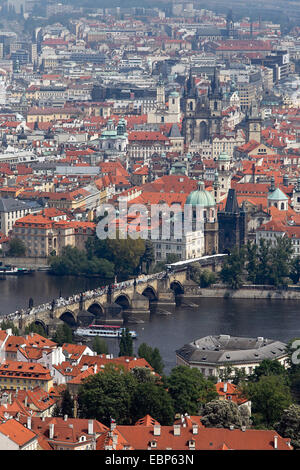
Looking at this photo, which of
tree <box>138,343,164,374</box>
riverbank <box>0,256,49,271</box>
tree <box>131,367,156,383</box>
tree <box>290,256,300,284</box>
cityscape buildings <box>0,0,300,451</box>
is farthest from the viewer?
riverbank <box>0,256,49,271</box>

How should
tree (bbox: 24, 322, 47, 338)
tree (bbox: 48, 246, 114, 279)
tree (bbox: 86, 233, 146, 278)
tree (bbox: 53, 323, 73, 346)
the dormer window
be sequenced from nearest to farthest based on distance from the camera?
the dormer window
tree (bbox: 53, 323, 73, 346)
tree (bbox: 24, 322, 47, 338)
tree (bbox: 48, 246, 114, 279)
tree (bbox: 86, 233, 146, 278)

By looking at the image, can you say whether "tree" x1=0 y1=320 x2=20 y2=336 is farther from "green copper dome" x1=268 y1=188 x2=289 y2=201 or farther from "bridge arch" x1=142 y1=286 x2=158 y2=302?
"green copper dome" x1=268 y1=188 x2=289 y2=201

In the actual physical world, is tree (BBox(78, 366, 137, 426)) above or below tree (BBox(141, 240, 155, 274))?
above

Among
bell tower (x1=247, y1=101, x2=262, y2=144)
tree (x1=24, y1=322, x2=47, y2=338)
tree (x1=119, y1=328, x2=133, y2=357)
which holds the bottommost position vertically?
bell tower (x1=247, y1=101, x2=262, y2=144)

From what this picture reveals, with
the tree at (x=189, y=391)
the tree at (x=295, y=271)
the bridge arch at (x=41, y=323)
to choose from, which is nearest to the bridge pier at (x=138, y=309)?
the bridge arch at (x=41, y=323)

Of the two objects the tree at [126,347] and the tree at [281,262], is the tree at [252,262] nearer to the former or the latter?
the tree at [281,262]

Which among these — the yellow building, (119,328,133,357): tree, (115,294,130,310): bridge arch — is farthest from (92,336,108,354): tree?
(115,294,130,310): bridge arch

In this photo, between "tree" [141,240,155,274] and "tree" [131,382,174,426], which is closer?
"tree" [131,382,174,426]

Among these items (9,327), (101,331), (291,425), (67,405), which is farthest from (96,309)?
(291,425)
